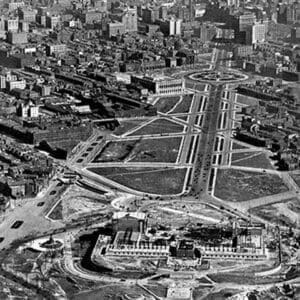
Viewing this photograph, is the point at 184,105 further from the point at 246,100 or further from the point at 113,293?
the point at 113,293

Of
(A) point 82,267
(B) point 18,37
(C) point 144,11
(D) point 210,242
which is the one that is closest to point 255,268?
(D) point 210,242

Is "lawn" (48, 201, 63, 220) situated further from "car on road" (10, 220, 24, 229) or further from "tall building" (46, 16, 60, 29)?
"tall building" (46, 16, 60, 29)

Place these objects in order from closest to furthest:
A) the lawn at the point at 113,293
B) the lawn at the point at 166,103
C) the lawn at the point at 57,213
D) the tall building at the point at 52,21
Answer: the lawn at the point at 113,293, the lawn at the point at 57,213, the lawn at the point at 166,103, the tall building at the point at 52,21

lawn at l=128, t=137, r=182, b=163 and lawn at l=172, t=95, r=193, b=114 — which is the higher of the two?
lawn at l=172, t=95, r=193, b=114

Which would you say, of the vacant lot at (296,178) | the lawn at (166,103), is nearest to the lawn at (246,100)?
the lawn at (166,103)

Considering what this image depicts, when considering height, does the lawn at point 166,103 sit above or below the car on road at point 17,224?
above

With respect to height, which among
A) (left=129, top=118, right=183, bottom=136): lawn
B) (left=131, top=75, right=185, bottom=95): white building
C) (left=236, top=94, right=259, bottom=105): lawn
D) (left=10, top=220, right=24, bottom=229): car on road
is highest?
(left=131, top=75, right=185, bottom=95): white building

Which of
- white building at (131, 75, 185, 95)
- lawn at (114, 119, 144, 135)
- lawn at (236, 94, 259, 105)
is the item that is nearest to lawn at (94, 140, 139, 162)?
lawn at (114, 119, 144, 135)

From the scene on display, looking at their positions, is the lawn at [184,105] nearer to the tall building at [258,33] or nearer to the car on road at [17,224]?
the tall building at [258,33]
